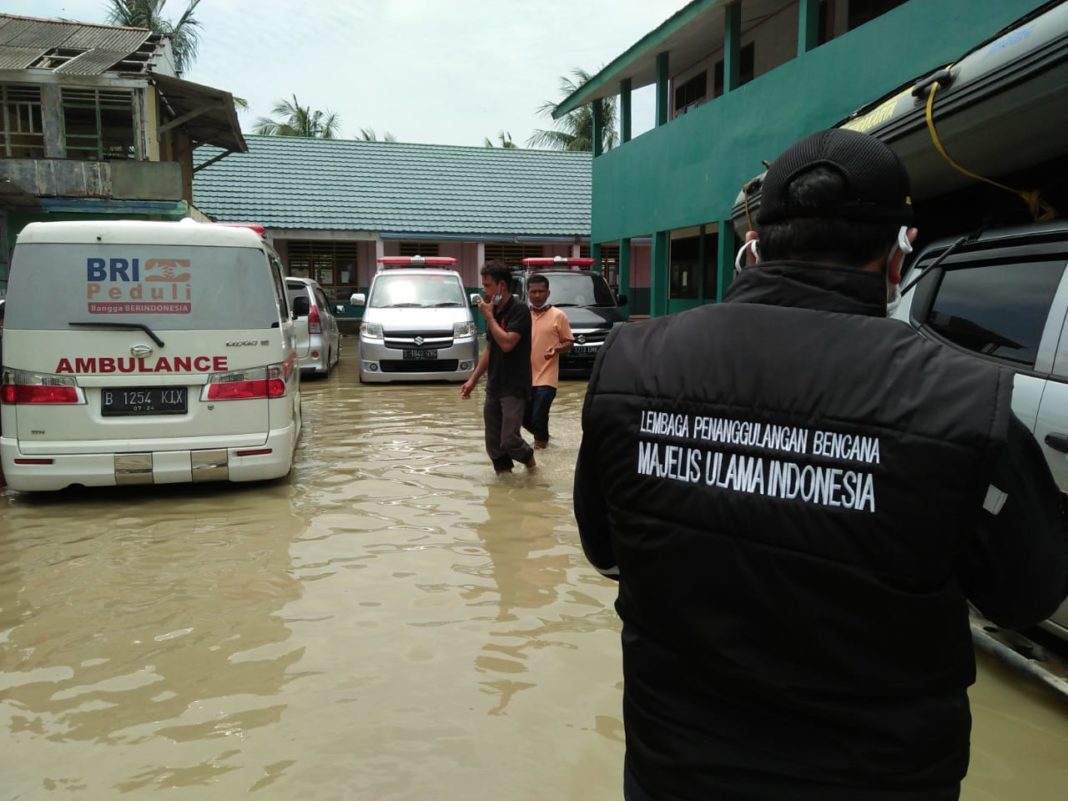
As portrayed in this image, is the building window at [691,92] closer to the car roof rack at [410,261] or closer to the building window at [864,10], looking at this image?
the building window at [864,10]

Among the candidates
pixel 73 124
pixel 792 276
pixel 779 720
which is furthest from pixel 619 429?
pixel 73 124

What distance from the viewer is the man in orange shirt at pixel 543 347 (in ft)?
25.8

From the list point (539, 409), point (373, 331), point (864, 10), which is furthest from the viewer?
point (373, 331)

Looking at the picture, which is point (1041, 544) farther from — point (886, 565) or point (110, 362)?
point (110, 362)

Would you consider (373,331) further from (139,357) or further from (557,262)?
(139,357)

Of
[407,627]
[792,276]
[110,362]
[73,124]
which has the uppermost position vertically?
[73,124]

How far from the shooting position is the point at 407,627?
4258mm

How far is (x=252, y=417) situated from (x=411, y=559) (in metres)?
1.96

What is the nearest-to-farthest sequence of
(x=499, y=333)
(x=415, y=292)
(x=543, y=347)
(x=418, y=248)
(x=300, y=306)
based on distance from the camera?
(x=499, y=333), (x=543, y=347), (x=300, y=306), (x=415, y=292), (x=418, y=248)

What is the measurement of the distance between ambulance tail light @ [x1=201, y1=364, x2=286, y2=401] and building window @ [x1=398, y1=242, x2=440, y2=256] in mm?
19756

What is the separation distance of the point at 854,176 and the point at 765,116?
1055cm

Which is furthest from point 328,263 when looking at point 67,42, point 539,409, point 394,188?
point 539,409

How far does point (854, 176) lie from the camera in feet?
4.66

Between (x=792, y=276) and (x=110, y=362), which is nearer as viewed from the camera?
(x=792, y=276)
